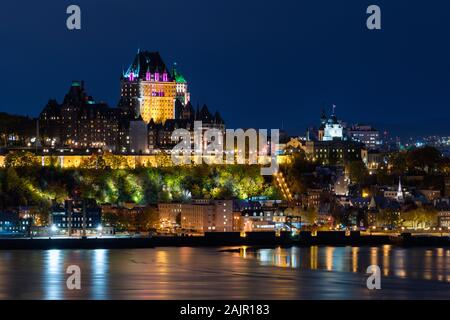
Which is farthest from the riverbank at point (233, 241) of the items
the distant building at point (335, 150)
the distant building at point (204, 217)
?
the distant building at point (335, 150)

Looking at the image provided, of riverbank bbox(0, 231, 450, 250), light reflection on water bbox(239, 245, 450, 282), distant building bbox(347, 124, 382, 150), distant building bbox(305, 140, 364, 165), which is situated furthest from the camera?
distant building bbox(347, 124, 382, 150)

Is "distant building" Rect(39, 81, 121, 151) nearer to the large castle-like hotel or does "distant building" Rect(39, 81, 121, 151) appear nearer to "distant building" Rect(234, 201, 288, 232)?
the large castle-like hotel

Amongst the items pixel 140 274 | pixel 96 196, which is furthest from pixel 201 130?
pixel 140 274

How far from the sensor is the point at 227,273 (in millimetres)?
32000

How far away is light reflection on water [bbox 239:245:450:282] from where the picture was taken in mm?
32625

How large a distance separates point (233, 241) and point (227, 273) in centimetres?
910

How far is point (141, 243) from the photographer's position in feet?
130

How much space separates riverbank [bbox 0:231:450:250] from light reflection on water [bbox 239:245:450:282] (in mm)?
1159

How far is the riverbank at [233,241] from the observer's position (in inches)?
1553

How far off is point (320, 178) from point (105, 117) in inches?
397

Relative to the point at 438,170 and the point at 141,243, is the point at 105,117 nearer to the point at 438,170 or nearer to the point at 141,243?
the point at 438,170

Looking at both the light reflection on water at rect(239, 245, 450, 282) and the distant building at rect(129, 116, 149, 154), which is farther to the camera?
the distant building at rect(129, 116, 149, 154)

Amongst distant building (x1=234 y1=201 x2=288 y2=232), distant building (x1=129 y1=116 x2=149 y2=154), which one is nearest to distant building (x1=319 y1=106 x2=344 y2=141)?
distant building (x1=129 y1=116 x2=149 y2=154)

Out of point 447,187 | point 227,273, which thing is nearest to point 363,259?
point 227,273
